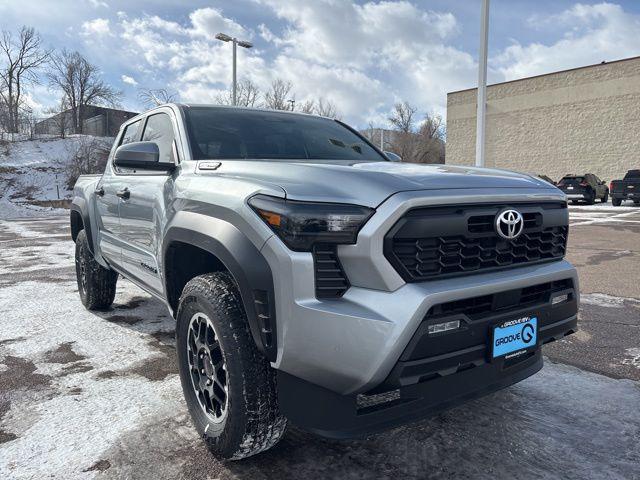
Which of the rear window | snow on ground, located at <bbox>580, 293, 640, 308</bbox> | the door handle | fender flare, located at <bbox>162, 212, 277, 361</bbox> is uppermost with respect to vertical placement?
the rear window

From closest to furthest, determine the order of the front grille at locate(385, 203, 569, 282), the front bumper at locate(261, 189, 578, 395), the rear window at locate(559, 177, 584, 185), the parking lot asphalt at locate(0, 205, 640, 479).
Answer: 1. the front bumper at locate(261, 189, 578, 395)
2. the front grille at locate(385, 203, 569, 282)
3. the parking lot asphalt at locate(0, 205, 640, 479)
4. the rear window at locate(559, 177, 584, 185)

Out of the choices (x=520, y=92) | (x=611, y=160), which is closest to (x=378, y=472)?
(x=611, y=160)

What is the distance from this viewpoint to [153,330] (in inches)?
170

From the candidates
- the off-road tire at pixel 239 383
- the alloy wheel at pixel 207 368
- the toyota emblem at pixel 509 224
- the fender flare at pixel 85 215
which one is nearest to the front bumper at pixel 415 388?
the off-road tire at pixel 239 383

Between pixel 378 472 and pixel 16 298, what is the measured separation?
478 cm

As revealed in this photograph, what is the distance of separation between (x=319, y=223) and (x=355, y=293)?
291 millimetres

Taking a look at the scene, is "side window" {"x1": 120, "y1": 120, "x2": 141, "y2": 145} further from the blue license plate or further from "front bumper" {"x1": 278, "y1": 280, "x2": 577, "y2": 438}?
the blue license plate

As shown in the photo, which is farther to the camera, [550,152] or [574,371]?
[550,152]

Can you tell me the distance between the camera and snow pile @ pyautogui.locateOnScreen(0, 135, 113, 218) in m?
27.3

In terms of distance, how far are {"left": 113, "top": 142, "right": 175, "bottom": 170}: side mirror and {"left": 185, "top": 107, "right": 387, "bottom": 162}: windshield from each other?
215 millimetres

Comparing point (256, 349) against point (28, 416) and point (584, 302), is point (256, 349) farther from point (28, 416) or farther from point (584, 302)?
point (584, 302)

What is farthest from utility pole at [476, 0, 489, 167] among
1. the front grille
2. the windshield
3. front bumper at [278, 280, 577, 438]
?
front bumper at [278, 280, 577, 438]

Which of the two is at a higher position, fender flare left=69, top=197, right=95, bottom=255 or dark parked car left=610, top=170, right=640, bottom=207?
dark parked car left=610, top=170, right=640, bottom=207

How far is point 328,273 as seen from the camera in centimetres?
185
